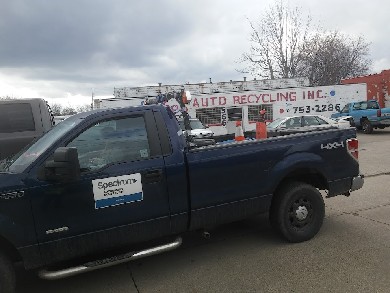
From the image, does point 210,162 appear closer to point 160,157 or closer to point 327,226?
point 160,157

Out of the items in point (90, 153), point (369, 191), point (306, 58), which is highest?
point (306, 58)

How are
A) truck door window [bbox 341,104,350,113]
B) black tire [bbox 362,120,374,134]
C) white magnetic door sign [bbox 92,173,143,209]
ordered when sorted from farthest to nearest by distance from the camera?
truck door window [bbox 341,104,350,113]
black tire [bbox 362,120,374,134]
white magnetic door sign [bbox 92,173,143,209]

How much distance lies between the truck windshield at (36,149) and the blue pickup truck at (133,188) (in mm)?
18

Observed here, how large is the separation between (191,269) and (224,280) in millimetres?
471

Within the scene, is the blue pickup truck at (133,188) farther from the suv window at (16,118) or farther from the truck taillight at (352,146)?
the suv window at (16,118)

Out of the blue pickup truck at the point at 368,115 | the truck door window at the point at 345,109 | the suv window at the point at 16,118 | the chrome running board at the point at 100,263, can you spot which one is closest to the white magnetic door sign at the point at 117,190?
the chrome running board at the point at 100,263

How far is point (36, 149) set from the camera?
345cm

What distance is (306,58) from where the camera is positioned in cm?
4019

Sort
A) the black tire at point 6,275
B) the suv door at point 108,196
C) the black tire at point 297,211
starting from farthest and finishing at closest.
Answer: the black tire at point 297,211
the suv door at point 108,196
the black tire at point 6,275

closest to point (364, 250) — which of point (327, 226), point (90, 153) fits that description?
point (327, 226)

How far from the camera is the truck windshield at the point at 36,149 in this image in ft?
10.6

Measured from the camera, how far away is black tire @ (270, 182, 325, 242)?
4367mm

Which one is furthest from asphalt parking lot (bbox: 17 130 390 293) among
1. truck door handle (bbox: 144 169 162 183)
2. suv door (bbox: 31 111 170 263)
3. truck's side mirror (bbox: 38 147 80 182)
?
truck's side mirror (bbox: 38 147 80 182)

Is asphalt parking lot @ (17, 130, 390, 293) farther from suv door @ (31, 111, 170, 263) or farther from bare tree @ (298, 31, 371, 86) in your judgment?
bare tree @ (298, 31, 371, 86)
